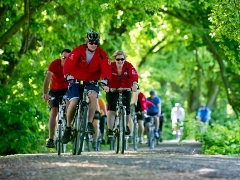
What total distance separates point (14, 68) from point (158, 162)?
13.9 m

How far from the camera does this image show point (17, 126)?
19375 mm

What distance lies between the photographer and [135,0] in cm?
1848

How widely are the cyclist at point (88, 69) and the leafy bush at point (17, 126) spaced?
19.9 feet

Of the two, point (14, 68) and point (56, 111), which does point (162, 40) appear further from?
point (56, 111)

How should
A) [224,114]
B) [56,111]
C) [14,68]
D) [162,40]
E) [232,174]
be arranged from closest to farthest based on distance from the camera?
[232,174] < [56,111] < [14,68] < [162,40] < [224,114]

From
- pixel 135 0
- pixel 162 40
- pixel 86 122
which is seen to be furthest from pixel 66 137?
pixel 162 40

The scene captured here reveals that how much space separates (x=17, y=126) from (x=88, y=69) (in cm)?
671

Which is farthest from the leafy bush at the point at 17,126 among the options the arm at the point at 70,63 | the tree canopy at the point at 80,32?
the arm at the point at 70,63

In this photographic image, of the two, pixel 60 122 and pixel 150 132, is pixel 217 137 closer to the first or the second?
pixel 150 132

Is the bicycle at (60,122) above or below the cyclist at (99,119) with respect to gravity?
below

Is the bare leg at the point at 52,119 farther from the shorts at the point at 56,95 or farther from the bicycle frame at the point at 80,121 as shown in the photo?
the bicycle frame at the point at 80,121

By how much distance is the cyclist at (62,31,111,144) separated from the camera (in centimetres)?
1296

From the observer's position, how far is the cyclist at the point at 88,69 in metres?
13.0

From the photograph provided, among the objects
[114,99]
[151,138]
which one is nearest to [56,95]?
[114,99]
